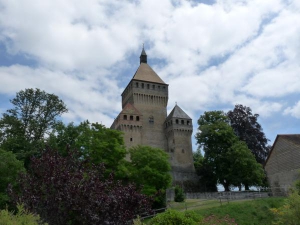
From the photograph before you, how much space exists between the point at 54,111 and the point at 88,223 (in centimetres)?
2836

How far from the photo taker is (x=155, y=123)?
5919cm

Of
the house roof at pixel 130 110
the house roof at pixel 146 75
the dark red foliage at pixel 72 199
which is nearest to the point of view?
the dark red foliage at pixel 72 199

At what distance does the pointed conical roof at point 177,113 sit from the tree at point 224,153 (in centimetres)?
575

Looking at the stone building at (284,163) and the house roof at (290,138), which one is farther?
the house roof at (290,138)

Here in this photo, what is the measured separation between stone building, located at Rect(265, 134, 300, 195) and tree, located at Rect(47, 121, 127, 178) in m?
16.2

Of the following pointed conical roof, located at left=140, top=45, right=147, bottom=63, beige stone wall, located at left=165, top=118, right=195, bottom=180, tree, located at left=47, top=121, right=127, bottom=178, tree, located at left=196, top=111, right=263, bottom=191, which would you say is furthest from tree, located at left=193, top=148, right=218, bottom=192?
pointed conical roof, located at left=140, top=45, right=147, bottom=63

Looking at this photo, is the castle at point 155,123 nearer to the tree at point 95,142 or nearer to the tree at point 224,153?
the tree at point 224,153

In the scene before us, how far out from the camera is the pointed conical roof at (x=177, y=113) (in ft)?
190

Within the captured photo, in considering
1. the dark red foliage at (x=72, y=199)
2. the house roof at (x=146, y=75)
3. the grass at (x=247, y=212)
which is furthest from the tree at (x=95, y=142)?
the house roof at (x=146, y=75)

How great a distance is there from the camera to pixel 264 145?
50.6 meters

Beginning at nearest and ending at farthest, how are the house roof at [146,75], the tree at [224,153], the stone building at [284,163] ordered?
the stone building at [284,163]
the tree at [224,153]
the house roof at [146,75]

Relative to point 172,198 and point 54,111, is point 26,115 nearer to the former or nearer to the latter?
point 54,111

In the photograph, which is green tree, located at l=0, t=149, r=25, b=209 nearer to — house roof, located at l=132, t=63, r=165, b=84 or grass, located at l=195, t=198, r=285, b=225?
grass, located at l=195, t=198, r=285, b=225

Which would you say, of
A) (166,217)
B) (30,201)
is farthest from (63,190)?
(166,217)
